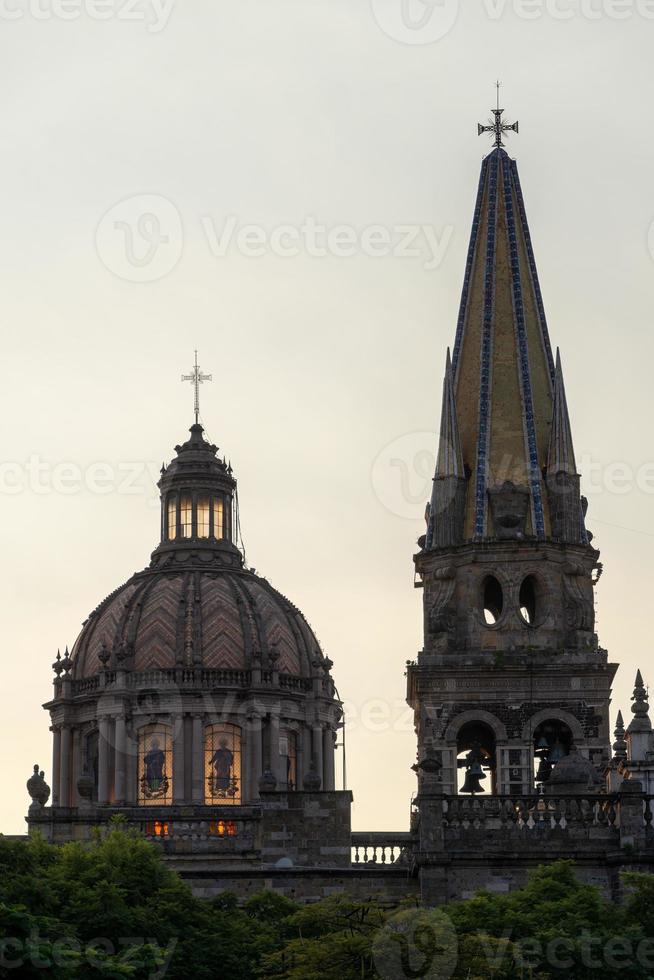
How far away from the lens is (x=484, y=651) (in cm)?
10144

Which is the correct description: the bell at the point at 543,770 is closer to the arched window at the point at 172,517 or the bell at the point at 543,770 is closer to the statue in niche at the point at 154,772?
the statue in niche at the point at 154,772

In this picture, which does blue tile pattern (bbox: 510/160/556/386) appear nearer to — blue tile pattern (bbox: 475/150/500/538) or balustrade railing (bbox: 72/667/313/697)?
blue tile pattern (bbox: 475/150/500/538)

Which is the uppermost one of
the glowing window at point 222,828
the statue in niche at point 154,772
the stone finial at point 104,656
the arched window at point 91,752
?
the stone finial at point 104,656

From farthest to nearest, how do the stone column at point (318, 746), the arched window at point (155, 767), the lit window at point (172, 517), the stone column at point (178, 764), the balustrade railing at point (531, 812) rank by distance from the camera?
1. the lit window at point (172, 517)
2. the stone column at point (318, 746)
3. the arched window at point (155, 767)
4. the stone column at point (178, 764)
5. the balustrade railing at point (531, 812)

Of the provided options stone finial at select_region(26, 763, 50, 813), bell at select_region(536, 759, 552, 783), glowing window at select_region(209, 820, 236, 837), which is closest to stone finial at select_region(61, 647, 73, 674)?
stone finial at select_region(26, 763, 50, 813)

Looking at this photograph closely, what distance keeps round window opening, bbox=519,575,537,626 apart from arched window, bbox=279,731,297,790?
114 ft

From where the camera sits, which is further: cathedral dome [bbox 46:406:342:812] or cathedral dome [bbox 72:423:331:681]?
cathedral dome [bbox 72:423:331:681]

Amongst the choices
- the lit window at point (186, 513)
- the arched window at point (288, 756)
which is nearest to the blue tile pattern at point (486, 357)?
the arched window at point (288, 756)

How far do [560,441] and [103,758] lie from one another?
39.9 meters

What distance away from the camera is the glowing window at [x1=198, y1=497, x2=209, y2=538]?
480ft

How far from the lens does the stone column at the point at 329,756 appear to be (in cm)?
14200

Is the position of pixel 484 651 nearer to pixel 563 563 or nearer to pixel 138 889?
pixel 563 563

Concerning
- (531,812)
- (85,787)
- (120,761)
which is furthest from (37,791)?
Result: (531,812)

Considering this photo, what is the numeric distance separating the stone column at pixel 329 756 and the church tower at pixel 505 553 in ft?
127
